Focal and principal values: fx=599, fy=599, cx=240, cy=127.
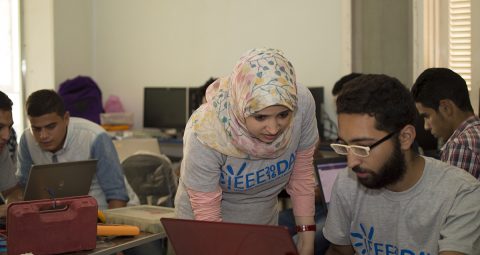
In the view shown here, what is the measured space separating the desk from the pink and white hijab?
54 cm

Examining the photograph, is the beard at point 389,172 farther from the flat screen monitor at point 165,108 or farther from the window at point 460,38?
the flat screen monitor at point 165,108

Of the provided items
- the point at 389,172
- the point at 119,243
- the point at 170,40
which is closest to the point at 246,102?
the point at 389,172

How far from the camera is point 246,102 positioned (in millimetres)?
1816

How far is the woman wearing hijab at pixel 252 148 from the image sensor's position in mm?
1823

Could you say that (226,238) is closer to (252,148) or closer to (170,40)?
(252,148)

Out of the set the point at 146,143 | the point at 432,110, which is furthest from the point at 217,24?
the point at 432,110

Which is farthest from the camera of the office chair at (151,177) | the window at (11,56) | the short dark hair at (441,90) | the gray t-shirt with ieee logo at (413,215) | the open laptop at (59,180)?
the window at (11,56)

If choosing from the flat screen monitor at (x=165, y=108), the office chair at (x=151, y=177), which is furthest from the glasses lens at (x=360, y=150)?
the flat screen monitor at (x=165, y=108)

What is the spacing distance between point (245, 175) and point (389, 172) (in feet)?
1.70

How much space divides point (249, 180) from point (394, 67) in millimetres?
2915

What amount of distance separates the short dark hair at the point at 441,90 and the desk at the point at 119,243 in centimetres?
127

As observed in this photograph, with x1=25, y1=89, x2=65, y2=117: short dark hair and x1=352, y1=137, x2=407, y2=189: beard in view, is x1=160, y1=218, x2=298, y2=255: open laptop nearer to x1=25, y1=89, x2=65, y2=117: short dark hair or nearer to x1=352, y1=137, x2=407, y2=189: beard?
x1=352, y1=137, x2=407, y2=189: beard

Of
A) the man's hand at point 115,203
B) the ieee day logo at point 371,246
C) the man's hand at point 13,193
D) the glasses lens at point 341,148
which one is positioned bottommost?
the man's hand at point 115,203

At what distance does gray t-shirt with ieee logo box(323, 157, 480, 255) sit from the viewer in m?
1.66
